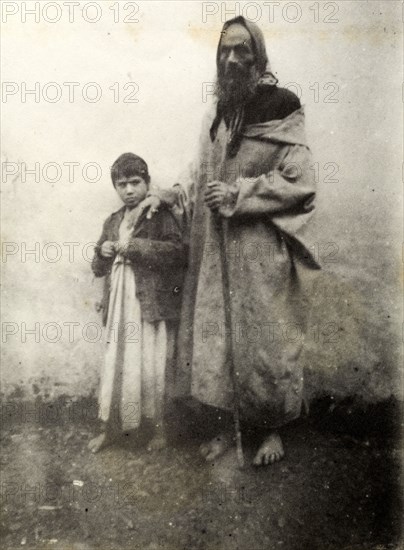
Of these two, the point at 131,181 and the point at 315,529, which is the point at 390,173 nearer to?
the point at 131,181

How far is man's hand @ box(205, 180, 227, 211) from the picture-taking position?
6.71 feet

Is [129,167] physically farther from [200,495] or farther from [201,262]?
[200,495]

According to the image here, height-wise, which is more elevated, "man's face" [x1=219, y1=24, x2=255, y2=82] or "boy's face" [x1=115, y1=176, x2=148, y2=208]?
"man's face" [x1=219, y1=24, x2=255, y2=82]

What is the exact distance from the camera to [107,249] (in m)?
2.13

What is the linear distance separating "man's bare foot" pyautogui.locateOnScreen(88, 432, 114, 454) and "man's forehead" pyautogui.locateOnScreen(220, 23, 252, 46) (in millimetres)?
1675

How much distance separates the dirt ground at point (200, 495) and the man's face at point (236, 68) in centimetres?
135

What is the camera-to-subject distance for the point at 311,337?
82.2 inches

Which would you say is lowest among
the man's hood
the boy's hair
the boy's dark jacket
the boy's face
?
the boy's dark jacket

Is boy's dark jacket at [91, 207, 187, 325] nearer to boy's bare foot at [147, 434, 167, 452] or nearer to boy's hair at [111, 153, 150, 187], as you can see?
boy's hair at [111, 153, 150, 187]

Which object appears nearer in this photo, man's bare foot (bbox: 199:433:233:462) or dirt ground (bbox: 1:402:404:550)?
dirt ground (bbox: 1:402:404:550)

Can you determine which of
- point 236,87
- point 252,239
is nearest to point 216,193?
point 252,239

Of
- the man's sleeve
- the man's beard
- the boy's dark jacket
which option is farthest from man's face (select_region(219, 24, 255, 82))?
the boy's dark jacket

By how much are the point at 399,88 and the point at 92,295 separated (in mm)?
1529

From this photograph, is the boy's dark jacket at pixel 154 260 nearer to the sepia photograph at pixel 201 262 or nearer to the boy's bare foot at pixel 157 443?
the sepia photograph at pixel 201 262
